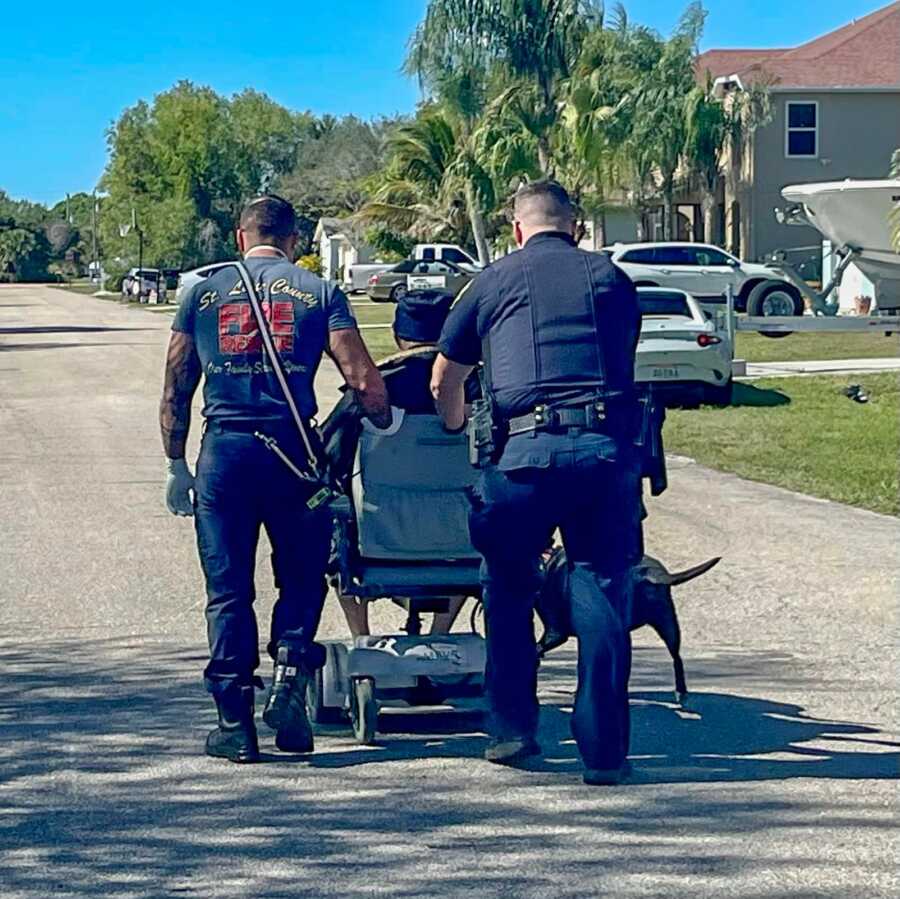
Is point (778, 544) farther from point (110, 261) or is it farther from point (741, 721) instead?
point (110, 261)

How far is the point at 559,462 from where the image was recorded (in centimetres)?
576

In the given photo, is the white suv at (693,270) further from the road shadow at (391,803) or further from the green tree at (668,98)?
the road shadow at (391,803)

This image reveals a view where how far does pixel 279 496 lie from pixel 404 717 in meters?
1.09

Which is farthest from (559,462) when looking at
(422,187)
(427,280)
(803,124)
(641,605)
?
(422,187)

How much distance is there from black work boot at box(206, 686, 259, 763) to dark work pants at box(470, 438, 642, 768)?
85cm

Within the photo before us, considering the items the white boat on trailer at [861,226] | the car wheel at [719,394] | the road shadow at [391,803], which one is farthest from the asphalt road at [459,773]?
the white boat on trailer at [861,226]

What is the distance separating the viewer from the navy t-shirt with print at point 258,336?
6121 mm

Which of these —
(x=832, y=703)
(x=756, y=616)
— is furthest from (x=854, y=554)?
(x=832, y=703)

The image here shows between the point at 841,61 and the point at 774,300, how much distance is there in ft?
63.6

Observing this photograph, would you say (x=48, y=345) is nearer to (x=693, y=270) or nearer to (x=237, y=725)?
(x=693, y=270)

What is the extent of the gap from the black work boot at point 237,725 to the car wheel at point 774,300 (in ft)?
82.5

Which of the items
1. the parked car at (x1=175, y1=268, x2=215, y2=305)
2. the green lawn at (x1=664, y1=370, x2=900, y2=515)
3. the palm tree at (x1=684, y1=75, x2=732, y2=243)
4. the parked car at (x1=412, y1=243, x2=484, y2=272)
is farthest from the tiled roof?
the parked car at (x1=175, y1=268, x2=215, y2=305)

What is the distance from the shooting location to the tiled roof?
4672cm

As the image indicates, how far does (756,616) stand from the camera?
29.0 ft
